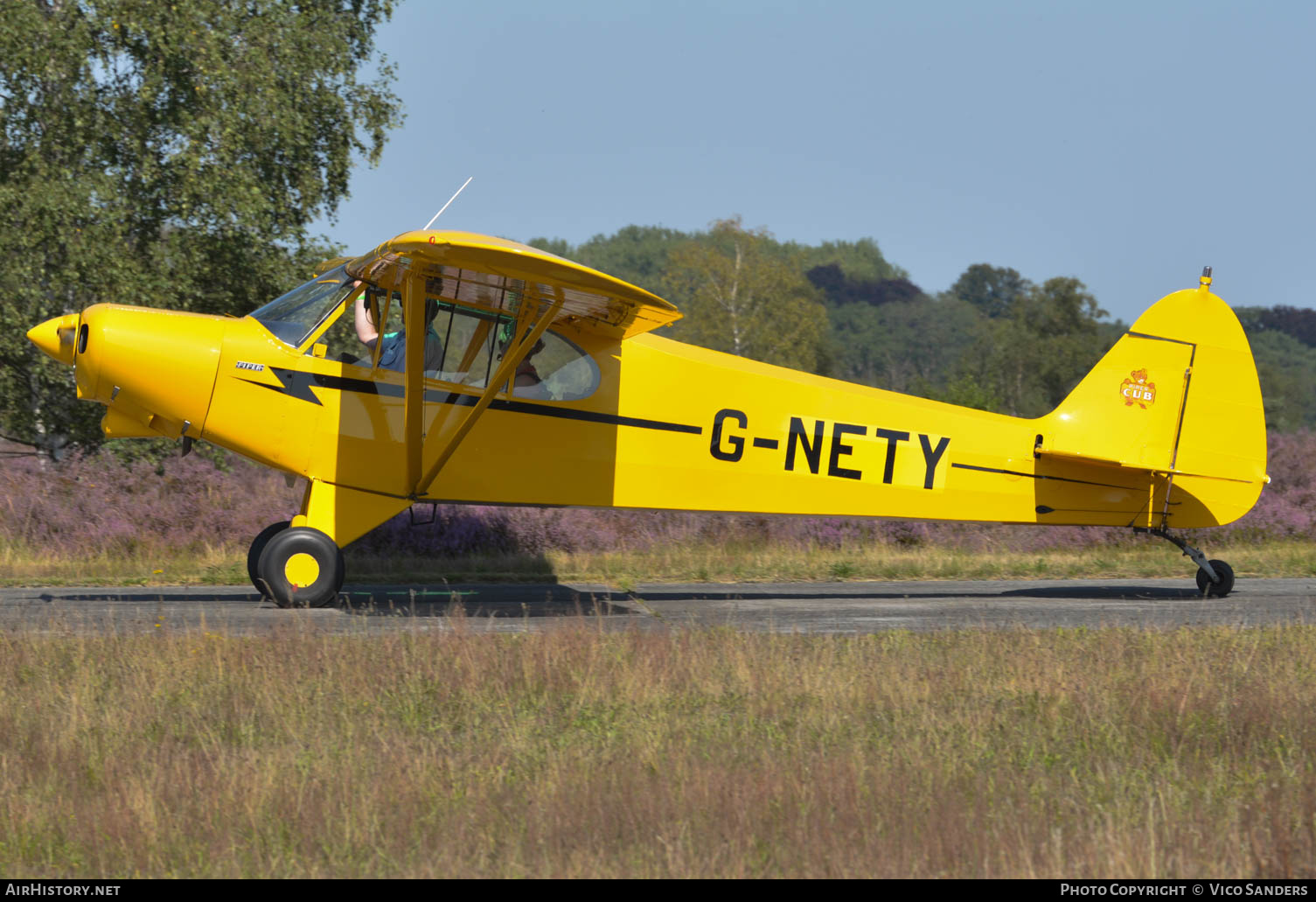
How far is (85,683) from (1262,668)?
6661mm

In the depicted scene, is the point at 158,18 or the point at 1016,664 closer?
the point at 1016,664

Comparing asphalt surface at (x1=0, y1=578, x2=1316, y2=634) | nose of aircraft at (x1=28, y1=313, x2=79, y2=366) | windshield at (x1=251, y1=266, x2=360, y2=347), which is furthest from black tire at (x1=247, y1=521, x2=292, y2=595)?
nose of aircraft at (x1=28, y1=313, x2=79, y2=366)

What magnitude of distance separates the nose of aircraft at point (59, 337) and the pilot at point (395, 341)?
2.25 m

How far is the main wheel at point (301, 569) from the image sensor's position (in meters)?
8.48

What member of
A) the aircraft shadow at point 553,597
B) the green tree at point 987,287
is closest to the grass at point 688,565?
the aircraft shadow at point 553,597

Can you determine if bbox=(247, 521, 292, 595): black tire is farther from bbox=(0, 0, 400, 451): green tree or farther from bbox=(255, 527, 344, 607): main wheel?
bbox=(0, 0, 400, 451): green tree

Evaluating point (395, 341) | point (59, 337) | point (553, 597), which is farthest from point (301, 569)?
point (59, 337)

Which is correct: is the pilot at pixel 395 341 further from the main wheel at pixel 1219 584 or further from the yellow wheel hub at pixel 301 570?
the main wheel at pixel 1219 584

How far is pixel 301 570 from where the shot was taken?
854 cm

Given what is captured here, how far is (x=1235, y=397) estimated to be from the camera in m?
10.4

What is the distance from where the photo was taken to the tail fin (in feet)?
34.1
